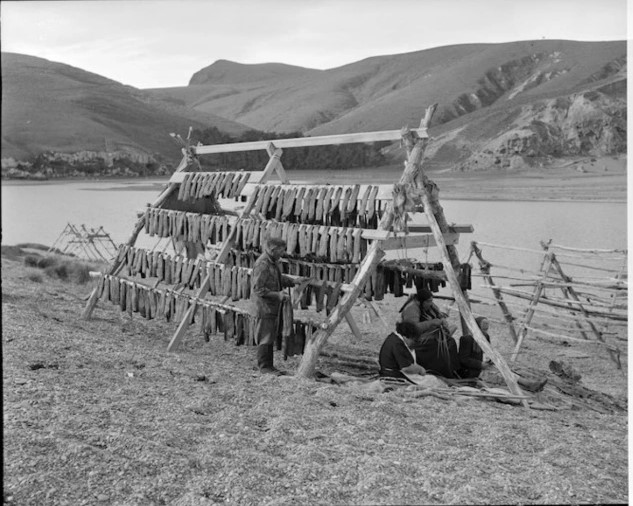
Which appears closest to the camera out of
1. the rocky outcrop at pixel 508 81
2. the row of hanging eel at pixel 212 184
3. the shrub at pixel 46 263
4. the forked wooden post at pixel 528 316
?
the row of hanging eel at pixel 212 184

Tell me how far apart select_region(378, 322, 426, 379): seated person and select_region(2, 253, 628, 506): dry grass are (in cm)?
72

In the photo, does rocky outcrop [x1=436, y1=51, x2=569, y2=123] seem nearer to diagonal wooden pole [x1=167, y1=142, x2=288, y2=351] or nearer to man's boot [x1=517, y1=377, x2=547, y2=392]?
diagonal wooden pole [x1=167, y1=142, x2=288, y2=351]

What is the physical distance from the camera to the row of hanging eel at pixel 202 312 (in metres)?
7.24

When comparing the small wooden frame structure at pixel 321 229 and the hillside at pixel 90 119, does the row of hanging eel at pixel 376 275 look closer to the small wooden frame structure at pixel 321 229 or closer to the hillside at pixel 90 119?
the small wooden frame structure at pixel 321 229

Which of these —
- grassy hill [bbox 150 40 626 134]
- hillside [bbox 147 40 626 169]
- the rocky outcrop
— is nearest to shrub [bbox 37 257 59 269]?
hillside [bbox 147 40 626 169]

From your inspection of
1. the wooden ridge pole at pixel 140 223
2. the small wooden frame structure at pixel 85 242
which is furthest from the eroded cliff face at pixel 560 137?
the wooden ridge pole at pixel 140 223

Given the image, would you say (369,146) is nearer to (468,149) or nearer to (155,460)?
(468,149)

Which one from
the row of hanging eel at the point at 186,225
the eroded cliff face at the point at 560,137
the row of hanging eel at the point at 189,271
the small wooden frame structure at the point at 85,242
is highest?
the eroded cliff face at the point at 560,137

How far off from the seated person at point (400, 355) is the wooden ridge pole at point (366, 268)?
0.58m

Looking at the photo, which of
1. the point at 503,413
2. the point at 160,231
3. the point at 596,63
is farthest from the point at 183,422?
the point at 596,63

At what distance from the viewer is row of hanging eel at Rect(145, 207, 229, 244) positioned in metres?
8.38

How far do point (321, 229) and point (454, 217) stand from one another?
2794 cm

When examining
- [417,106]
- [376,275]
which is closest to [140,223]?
[376,275]

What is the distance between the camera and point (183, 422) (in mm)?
4898
